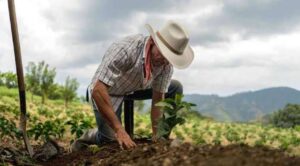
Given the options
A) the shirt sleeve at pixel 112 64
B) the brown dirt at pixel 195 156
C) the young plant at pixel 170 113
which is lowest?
the brown dirt at pixel 195 156

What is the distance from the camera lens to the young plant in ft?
15.6

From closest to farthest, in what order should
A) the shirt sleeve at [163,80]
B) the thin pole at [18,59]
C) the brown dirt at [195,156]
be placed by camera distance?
the brown dirt at [195,156], the shirt sleeve at [163,80], the thin pole at [18,59]

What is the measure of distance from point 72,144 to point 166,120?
5.83 feet

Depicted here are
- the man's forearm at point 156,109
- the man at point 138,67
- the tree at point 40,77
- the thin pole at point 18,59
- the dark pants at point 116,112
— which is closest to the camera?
the man at point 138,67

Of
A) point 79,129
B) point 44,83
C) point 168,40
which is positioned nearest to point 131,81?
point 168,40

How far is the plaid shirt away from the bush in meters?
20.9

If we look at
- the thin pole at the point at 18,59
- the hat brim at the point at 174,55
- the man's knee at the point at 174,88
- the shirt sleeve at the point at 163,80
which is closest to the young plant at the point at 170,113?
the hat brim at the point at 174,55

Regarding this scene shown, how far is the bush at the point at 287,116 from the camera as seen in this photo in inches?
1013

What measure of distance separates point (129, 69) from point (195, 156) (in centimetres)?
190

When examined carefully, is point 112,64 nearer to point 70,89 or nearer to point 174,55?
point 174,55

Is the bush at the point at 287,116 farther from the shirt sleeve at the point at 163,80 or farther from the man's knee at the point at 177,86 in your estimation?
the shirt sleeve at the point at 163,80

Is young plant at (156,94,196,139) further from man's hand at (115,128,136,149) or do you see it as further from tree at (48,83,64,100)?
tree at (48,83,64,100)

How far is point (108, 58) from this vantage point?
4875mm

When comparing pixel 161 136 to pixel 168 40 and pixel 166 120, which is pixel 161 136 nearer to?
pixel 166 120
